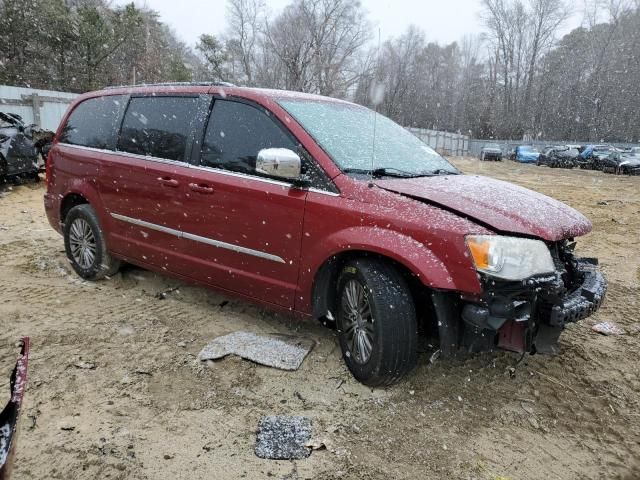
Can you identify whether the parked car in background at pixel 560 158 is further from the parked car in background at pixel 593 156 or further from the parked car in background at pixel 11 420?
the parked car in background at pixel 11 420

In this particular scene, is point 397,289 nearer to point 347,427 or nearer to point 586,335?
point 347,427

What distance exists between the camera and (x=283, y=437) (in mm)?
2596

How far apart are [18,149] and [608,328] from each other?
33.1 ft

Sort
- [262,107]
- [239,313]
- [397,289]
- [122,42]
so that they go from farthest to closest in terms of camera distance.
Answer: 1. [122,42]
2. [239,313]
3. [262,107]
4. [397,289]

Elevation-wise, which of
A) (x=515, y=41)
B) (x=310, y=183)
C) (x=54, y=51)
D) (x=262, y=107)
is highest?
(x=515, y=41)

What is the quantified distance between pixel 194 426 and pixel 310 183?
1525 millimetres

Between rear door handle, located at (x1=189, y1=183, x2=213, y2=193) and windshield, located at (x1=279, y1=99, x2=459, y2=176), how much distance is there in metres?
0.78

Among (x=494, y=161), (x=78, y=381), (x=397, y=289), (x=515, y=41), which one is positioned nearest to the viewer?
(x=397, y=289)

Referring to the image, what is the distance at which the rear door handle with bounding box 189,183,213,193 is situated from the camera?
360cm

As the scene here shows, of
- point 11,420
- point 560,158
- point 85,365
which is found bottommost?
point 85,365

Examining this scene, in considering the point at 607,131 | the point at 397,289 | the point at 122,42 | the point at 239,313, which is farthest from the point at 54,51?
the point at 607,131

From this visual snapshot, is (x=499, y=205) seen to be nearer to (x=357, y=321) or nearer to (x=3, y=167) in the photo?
(x=357, y=321)

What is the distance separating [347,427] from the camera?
2691 millimetres

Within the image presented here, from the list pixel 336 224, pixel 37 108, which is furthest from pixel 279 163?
pixel 37 108
